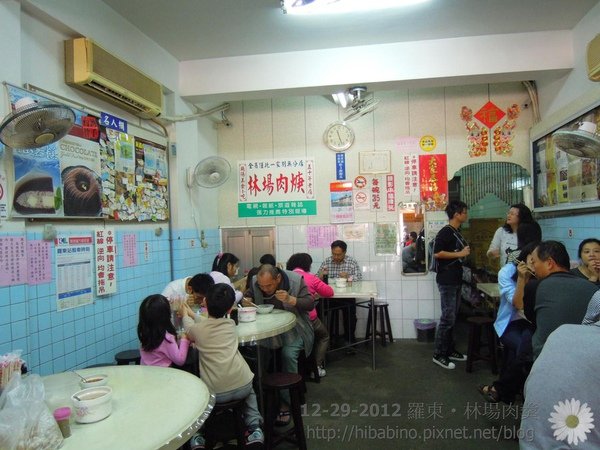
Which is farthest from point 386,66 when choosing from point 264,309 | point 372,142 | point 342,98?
point 264,309

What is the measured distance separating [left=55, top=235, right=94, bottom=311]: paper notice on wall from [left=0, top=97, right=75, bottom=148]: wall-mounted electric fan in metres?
0.85

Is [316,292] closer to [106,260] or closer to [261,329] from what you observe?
[261,329]

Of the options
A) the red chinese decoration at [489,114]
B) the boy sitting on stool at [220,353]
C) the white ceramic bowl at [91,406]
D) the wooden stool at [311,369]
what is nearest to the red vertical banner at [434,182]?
the red chinese decoration at [489,114]

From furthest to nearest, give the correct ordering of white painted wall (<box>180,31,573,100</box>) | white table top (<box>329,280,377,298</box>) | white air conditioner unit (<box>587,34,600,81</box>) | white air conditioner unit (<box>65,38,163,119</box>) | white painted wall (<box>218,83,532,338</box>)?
white painted wall (<box>218,83,532,338</box>), white table top (<box>329,280,377,298</box>), white painted wall (<box>180,31,573,100</box>), white air conditioner unit (<box>587,34,600,81</box>), white air conditioner unit (<box>65,38,163,119</box>)

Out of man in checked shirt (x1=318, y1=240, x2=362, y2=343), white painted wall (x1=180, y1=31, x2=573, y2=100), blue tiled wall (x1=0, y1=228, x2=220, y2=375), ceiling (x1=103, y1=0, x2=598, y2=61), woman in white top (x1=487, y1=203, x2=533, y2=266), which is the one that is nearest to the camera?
blue tiled wall (x1=0, y1=228, x2=220, y2=375)

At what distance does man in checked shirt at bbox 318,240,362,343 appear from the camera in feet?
16.0

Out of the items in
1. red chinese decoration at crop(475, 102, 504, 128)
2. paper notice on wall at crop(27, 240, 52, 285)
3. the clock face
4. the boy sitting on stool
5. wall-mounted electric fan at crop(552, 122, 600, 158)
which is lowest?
the boy sitting on stool

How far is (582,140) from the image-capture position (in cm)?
276

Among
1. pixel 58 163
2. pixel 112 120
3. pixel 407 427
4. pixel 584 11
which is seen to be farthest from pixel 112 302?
pixel 584 11

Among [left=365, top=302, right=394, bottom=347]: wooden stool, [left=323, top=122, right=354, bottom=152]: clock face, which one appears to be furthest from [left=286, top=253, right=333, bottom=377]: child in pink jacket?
[left=323, top=122, right=354, bottom=152]: clock face

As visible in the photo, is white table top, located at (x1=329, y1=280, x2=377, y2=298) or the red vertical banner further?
the red vertical banner

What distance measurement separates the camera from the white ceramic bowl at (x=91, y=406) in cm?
142

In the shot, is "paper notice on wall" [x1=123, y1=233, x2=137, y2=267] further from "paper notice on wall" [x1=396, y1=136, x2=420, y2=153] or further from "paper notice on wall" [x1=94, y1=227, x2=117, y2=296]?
"paper notice on wall" [x1=396, y1=136, x2=420, y2=153]

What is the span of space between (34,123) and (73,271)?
3.95ft
